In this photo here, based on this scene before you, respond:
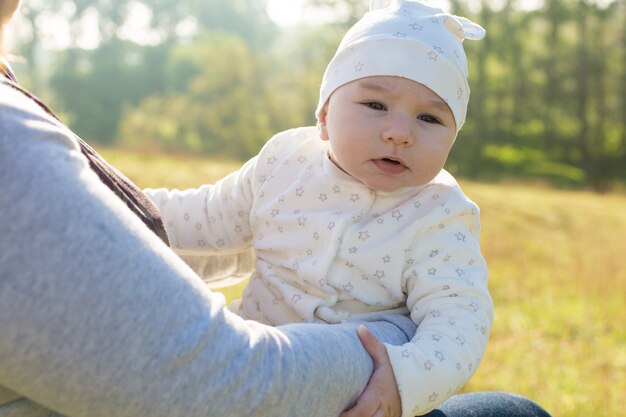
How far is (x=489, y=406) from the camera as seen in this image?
6.10 feet

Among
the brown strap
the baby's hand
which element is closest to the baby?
the baby's hand

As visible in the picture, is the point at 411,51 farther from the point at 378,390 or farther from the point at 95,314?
the point at 95,314

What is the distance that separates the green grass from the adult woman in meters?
3.22

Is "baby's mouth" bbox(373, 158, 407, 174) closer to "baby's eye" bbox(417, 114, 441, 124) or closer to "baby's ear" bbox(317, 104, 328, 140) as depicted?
"baby's eye" bbox(417, 114, 441, 124)

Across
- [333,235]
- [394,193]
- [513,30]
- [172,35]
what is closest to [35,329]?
[333,235]

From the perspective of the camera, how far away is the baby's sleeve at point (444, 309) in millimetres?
1467

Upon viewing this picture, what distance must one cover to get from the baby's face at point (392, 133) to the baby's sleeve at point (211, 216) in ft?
1.22

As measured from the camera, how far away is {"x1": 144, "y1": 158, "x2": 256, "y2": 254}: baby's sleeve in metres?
2.11

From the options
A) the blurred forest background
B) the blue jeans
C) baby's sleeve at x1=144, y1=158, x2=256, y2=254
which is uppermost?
baby's sleeve at x1=144, y1=158, x2=256, y2=254

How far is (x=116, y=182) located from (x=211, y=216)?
0.83 metres

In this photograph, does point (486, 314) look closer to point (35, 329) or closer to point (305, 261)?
point (305, 261)

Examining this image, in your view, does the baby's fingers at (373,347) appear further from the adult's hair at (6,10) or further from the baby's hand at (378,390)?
the adult's hair at (6,10)

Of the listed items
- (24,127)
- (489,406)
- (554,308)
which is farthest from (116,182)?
(554,308)

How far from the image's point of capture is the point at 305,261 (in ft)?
6.00
